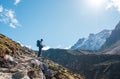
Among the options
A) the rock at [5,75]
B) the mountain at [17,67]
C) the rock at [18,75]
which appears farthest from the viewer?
the mountain at [17,67]

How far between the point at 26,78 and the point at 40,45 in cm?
1451

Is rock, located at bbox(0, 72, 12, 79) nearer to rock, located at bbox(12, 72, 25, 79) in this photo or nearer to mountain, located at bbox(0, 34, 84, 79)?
mountain, located at bbox(0, 34, 84, 79)

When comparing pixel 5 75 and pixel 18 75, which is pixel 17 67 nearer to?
pixel 18 75

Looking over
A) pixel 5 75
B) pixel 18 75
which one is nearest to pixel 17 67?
pixel 18 75

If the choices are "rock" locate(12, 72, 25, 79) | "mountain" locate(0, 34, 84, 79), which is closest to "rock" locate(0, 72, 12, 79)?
"mountain" locate(0, 34, 84, 79)

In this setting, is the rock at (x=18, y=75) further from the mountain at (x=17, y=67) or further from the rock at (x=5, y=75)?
the rock at (x=5, y=75)

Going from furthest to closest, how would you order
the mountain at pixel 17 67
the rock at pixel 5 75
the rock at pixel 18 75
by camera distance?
the mountain at pixel 17 67 < the rock at pixel 18 75 < the rock at pixel 5 75

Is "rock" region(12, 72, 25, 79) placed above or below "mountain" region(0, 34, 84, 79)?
below

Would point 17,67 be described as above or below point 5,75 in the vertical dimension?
above

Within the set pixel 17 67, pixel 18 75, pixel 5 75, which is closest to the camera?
pixel 5 75

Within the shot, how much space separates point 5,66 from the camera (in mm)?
25969

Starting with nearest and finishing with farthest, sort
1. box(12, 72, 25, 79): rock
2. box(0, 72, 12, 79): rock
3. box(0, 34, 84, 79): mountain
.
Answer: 1. box(0, 72, 12, 79): rock
2. box(12, 72, 25, 79): rock
3. box(0, 34, 84, 79): mountain

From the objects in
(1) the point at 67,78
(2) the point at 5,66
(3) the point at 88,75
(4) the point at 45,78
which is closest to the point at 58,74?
(1) the point at 67,78

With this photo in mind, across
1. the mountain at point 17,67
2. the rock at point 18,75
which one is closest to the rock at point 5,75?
the mountain at point 17,67
